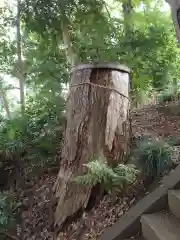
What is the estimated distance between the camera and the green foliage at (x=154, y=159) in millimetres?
2854

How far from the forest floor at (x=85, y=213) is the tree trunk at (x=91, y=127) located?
0.15 meters

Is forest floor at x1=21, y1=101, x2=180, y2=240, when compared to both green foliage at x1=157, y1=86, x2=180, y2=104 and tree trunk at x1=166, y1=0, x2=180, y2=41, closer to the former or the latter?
green foliage at x1=157, y1=86, x2=180, y2=104

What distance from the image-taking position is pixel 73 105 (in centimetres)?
343

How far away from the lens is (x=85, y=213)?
9.84 ft

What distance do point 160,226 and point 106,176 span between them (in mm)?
711

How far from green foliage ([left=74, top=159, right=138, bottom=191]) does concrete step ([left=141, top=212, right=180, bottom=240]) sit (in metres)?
0.44

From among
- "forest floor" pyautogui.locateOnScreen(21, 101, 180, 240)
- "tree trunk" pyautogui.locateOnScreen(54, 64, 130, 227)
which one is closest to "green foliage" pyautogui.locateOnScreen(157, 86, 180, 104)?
"forest floor" pyautogui.locateOnScreen(21, 101, 180, 240)

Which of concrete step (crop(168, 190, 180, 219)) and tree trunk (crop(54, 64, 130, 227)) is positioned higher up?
tree trunk (crop(54, 64, 130, 227))

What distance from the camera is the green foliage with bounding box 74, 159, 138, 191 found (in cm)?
276

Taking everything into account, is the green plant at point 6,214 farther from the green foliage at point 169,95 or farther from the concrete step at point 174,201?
the green foliage at point 169,95

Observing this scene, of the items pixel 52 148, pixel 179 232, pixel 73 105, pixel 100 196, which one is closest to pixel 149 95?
pixel 52 148

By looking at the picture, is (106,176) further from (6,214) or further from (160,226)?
(6,214)

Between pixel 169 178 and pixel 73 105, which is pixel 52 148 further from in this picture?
pixel 169 178

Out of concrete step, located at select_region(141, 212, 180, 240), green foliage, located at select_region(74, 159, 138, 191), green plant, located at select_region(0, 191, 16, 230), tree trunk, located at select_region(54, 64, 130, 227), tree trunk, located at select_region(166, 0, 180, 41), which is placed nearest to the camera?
tree trunk, located at select_region(166, 0, 180, 41)
